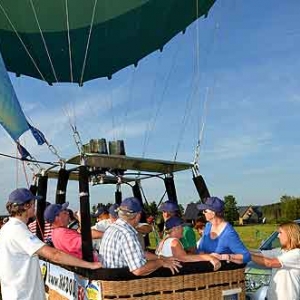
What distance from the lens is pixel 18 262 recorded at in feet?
11.6

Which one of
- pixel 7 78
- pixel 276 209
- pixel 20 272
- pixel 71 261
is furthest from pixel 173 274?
pixel 276 209

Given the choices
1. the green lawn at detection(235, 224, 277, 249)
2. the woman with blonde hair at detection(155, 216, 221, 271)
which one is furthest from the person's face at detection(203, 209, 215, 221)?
the green lawn at detection(235, 224, 277, 249)

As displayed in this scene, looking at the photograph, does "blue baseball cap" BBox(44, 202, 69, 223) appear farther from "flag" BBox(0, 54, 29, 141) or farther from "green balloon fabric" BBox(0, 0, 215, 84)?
"green balloon fabric" BBox(0, 0, 215, 84)

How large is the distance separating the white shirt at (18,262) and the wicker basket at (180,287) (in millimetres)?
483

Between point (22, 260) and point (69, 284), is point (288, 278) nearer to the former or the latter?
point (69, 284)

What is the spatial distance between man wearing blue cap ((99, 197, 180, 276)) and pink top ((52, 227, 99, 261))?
0.59 metres

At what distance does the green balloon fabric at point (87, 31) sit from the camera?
8086mm

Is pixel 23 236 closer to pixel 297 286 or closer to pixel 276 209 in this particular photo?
pixel 297 286

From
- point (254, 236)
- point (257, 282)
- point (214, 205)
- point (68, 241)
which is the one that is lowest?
point (257, 282)

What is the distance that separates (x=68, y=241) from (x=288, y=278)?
1727 millimetres

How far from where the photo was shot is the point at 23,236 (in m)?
3.51

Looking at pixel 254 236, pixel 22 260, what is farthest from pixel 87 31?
pixel 254 236

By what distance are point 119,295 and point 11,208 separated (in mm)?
934

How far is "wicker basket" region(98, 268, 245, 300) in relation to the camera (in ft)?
11.4
